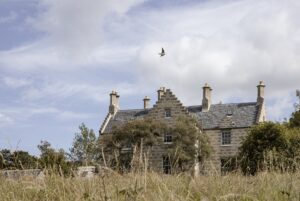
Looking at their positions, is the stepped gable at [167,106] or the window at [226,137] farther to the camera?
the stepped gable at [167,106]

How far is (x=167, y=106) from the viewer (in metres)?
Answer: 52.7

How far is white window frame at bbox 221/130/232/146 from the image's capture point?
50844 mm

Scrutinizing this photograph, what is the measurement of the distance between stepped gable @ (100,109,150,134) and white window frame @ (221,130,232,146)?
31.8ft

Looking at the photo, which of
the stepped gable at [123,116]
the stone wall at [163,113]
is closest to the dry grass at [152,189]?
the stone wall at [163,113]

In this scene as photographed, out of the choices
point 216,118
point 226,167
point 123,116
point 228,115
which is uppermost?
point 123,116

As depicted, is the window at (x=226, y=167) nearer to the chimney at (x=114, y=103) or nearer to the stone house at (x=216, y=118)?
the stone house at (x=216, y=118)

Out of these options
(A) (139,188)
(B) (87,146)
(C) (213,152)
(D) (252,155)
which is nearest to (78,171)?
(B) (87,146)

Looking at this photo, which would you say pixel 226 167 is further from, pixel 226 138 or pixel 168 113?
pixel 168 113

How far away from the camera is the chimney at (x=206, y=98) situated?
53.8 metres

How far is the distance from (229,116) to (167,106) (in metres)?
6.34

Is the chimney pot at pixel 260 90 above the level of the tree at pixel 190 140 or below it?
above

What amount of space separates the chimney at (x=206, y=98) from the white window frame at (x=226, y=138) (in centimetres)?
369

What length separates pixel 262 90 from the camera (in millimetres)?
52531

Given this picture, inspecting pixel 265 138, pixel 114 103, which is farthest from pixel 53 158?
pixel 114 103
